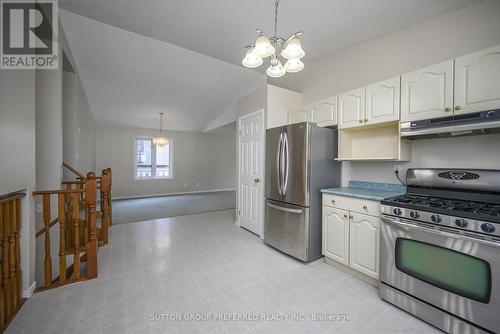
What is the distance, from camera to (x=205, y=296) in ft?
6.35

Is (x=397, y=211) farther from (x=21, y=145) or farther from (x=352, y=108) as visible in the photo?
(x=21, y=145)

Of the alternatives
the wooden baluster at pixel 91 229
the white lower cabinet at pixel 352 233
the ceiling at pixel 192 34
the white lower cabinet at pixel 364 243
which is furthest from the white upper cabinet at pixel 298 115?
the wooden baluster at pixel 91 229

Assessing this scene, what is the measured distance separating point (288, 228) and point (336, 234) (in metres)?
0.61

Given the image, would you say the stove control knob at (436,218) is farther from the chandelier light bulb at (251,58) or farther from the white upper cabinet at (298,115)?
the white upper cabinet at (298,115)

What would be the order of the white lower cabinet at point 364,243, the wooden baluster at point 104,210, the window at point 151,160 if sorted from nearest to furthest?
the white lower cabinet at point 364,243 → the wooden baluster at point 104,210 → the window at point 151,160

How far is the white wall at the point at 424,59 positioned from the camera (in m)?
1.87

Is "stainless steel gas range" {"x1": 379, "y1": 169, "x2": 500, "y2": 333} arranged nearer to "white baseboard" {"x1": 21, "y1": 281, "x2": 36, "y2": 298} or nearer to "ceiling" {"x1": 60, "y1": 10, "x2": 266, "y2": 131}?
"white baseboard" {"x1": 21, "y1": 281, "x2": 36, "y2": 298}

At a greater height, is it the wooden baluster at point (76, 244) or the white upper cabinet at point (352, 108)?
the white upper cabinet at point (352, 108)

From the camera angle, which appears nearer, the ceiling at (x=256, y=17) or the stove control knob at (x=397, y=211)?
the stove control knob at (x=397, y=211)

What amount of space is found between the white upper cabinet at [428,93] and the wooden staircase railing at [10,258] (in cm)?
356

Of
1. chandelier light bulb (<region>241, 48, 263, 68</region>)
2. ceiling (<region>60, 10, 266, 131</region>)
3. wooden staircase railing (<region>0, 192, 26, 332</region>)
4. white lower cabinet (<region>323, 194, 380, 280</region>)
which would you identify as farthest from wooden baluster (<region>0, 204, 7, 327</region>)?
white lower cabinet (<region>323, 194, 380, 280</region>)

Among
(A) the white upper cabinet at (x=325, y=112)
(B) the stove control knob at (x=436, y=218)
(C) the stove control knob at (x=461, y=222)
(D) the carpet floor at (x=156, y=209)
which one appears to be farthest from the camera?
(D) the carpet floor at (x=156, y=209)

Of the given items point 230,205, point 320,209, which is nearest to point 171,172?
point 230,205

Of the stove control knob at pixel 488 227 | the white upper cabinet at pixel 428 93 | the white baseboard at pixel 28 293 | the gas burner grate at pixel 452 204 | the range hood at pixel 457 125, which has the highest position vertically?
the white upper cabinet at pixel 428 93
